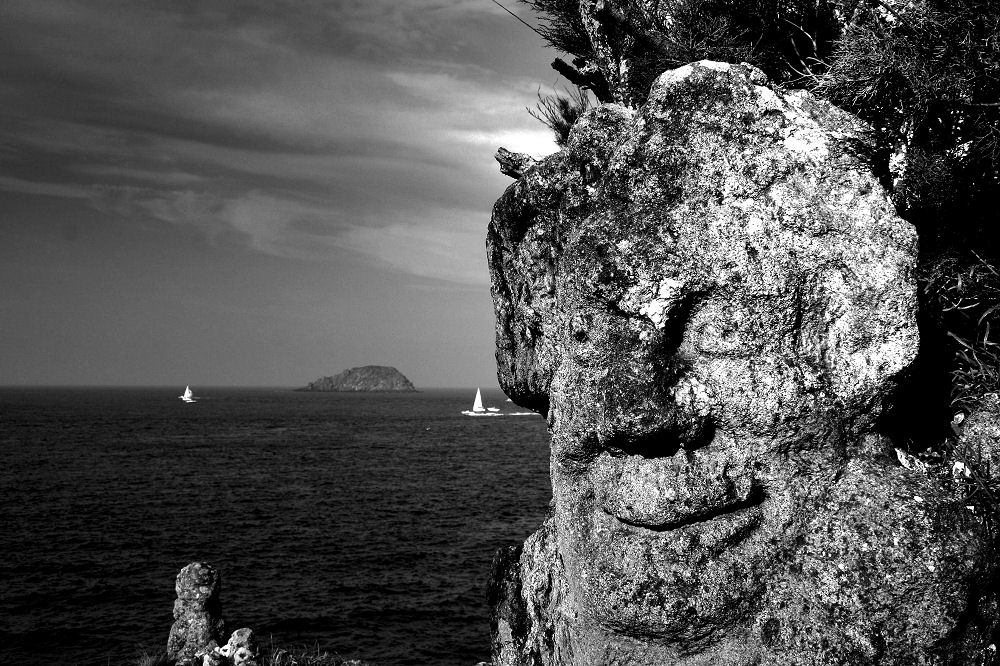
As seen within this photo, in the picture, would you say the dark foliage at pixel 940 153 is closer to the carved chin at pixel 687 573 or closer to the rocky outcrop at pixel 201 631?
the carved chin at pixel 687 573

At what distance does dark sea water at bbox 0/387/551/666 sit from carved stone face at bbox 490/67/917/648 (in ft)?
71.7

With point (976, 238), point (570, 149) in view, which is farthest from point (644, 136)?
point (976, 238)

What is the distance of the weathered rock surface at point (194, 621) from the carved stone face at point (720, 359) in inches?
568

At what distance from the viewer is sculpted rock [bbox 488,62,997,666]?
758 cm

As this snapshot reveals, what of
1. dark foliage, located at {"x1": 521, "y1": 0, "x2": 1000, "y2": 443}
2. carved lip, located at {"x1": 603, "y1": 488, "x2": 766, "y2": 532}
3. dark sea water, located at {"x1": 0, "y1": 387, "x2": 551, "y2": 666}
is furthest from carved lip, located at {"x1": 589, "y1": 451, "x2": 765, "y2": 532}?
dark sea water, located at {"x1": 0, "y1": 387, "x2": 551, "y2": 666}

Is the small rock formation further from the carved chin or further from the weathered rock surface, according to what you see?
the carved chin

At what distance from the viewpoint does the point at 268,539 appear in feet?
147

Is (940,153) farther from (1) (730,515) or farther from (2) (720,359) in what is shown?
(1) (730,515)

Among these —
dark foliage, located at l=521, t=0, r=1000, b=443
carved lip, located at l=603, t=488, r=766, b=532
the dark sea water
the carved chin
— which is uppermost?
dark foliage, located at l=521, t=0, r=1000, b=443

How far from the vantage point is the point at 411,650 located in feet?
96.6

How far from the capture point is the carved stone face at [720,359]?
26.5 feet

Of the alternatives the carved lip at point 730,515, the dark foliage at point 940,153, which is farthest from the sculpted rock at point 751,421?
the dark foliage at point 940,153

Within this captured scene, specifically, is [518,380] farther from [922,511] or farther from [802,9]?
[802,9]

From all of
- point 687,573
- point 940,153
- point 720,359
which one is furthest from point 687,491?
point 940,153
